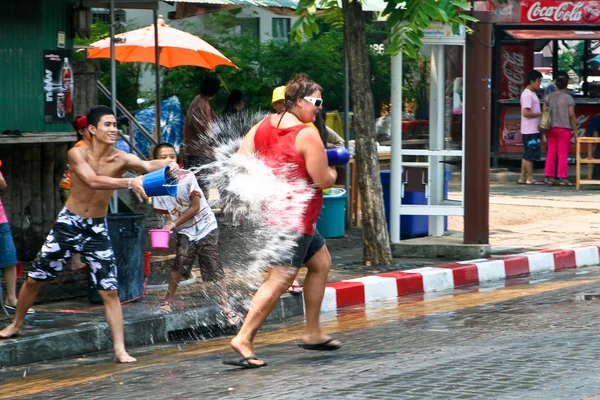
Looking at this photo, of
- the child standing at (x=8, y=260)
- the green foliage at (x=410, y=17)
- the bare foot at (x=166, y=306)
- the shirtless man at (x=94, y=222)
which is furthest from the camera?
the green foliage at (x=410, y=17)

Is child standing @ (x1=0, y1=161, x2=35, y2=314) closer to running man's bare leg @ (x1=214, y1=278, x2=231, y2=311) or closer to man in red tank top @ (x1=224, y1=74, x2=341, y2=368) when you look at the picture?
running man's bare leg @ (x1=214, y1=278, x2=231, y2=311)

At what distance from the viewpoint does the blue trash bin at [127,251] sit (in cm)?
877

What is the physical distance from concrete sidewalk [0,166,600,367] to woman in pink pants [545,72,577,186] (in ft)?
7.85

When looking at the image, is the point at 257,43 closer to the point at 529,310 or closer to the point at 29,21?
the point at 29,21

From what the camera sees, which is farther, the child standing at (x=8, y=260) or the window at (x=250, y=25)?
the window at (x=250, y=25)

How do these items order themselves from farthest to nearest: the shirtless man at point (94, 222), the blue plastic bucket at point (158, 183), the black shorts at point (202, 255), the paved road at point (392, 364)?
the black shorts at point (202, 255) < the shirtless man at point (94, 222) < the blue plastic bucket at point (158, 183) < the paved road at point (392, 364)

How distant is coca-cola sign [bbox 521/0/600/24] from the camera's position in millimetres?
20859

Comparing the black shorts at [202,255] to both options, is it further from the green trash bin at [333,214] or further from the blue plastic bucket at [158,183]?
the green trash bin at [333,214]

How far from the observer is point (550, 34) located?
21156 mm

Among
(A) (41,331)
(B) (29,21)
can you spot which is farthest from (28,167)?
(A) (41,331)

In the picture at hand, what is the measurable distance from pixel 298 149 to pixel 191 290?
3.14m

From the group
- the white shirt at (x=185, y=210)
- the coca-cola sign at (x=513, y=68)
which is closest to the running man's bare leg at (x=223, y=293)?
the white shirt at (x=185, y=210)

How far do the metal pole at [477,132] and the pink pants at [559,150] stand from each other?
307 inches

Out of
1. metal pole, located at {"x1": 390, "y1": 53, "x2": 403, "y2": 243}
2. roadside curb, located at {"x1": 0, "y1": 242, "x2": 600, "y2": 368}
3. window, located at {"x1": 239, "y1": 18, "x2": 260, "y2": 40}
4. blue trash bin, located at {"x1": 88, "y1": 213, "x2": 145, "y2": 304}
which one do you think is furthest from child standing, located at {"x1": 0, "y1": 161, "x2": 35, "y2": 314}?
window, located at {"x1": 239, "y1": 18, "x2": 260, "y2": 40}
